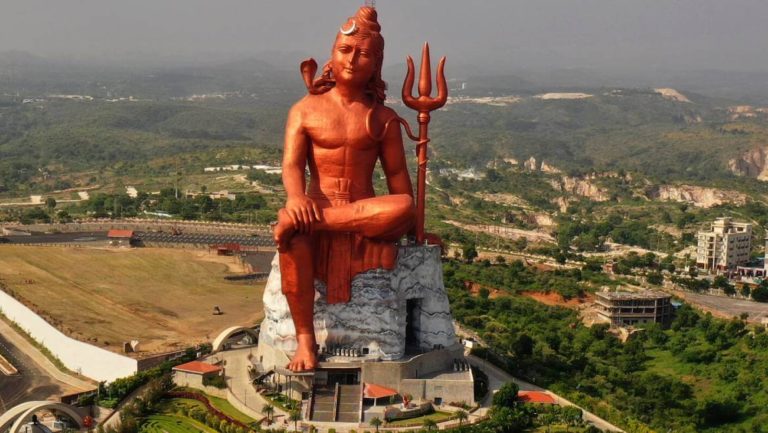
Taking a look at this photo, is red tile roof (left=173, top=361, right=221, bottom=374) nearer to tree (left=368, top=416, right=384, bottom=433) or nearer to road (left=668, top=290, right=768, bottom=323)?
tree (left=368, top=416, right=384, bottom=433)

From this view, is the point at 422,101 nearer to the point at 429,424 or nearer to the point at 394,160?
the point at 394,160

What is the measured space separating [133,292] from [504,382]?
913 inches

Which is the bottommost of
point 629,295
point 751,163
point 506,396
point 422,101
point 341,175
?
point 629,295

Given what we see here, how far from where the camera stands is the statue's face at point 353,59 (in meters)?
30.2

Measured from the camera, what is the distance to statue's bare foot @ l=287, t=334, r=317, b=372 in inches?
1168

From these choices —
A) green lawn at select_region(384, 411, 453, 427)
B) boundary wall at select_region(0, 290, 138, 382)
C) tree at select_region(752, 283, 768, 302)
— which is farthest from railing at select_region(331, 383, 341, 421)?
tree at select_region(752, 283, 768, 302)

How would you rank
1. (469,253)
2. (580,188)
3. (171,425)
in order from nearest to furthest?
1. (171,425)
2. (469,253)
3. (580,188)

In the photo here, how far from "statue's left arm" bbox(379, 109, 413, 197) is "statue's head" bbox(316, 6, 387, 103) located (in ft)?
5.41

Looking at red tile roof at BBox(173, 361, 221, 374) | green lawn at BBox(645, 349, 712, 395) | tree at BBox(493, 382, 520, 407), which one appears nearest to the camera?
tree at BBox(493, 382, 520, 407)

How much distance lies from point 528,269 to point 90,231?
29.8 meters

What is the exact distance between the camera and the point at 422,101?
31.9 metres

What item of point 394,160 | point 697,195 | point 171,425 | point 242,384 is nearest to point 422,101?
point 394,160

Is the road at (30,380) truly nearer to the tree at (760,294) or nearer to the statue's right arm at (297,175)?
the statue's right arm at (297,175)

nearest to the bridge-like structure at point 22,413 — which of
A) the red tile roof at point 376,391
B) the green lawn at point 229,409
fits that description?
the green lawn at point 229,409
